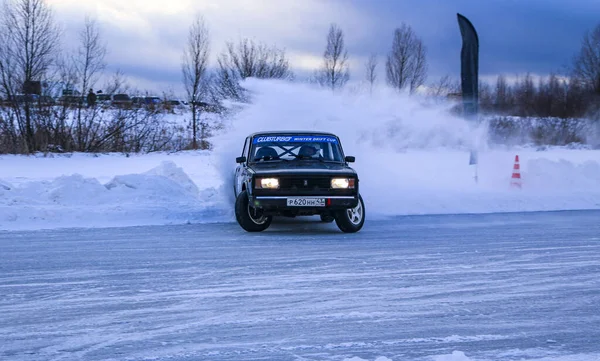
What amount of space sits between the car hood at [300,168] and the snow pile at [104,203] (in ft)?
6.94

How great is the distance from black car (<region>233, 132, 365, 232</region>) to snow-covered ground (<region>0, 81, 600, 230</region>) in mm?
1837

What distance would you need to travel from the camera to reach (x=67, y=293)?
6391mm

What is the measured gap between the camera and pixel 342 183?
33.5 feet

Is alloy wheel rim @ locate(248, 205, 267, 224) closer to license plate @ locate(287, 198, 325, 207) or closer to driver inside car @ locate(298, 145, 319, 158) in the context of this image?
license plate @ locate(287, 198, 325, 207)

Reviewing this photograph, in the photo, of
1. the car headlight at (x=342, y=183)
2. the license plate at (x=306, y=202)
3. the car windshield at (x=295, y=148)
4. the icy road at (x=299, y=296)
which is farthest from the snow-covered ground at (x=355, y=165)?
the car headlight at (x=342, y=183)

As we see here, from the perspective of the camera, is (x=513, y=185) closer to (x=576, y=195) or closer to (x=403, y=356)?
(x=576, y=195)

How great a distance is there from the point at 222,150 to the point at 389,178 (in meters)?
4.44

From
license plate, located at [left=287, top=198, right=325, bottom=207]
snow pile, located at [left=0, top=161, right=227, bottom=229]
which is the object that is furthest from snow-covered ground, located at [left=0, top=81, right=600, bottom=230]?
license plate, located at [left=287, top=198, right=325, bottom=207]

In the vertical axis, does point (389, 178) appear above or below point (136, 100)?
below

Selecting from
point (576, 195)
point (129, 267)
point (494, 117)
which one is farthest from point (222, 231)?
point (494, 117)

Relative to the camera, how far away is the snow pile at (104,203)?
39.2 ft

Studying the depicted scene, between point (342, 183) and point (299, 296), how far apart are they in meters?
4.13

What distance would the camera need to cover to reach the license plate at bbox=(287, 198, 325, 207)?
10.1 metres

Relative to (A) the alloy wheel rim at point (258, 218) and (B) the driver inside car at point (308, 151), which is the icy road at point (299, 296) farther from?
(B) the driver inside car at point (308, 151)
